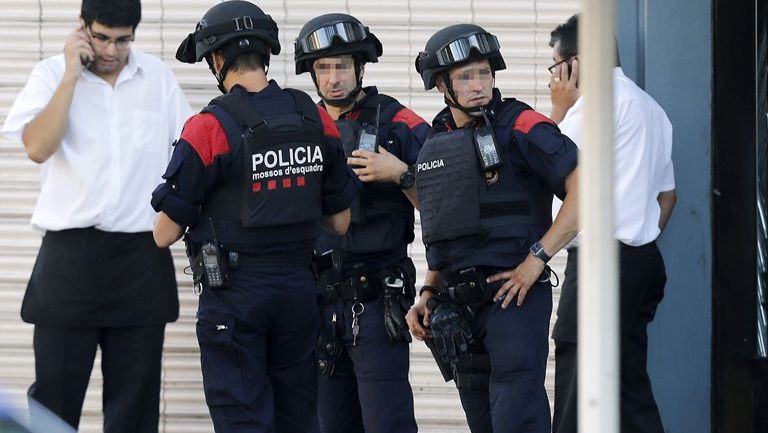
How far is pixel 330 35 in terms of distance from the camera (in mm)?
5785

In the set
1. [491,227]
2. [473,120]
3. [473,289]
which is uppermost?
[473,120]

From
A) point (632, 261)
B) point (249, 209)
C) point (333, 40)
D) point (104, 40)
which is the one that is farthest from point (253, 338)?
point (632, 261)

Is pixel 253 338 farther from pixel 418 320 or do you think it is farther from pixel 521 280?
pixel 521 280

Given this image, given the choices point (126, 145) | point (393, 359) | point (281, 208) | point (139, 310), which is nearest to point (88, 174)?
point (126, 145)

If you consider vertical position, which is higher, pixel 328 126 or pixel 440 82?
pixel 440 82

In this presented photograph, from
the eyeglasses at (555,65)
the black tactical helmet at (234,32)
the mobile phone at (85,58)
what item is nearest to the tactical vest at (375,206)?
the black tactical helmet at (234,32)

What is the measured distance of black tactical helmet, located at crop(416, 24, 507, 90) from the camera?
553 cm

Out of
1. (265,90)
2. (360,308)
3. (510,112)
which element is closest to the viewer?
(265,90)

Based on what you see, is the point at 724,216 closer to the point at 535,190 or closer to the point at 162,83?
the point at 535,190

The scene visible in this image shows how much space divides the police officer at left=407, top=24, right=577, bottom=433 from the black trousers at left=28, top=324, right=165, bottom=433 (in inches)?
46.4

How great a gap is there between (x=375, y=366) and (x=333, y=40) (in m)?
1.29

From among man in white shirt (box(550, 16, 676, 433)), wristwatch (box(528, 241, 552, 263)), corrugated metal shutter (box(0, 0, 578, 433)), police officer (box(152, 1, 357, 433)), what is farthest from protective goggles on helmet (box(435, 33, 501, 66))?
corrugated metal shutter (box(0, 0, 578, 433))

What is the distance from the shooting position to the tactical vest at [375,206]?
19.1ft

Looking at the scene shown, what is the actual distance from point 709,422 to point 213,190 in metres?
2.73
